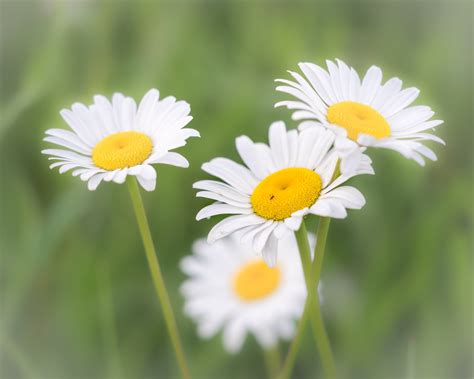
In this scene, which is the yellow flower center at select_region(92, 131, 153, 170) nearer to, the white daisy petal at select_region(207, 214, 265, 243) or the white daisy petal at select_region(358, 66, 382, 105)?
the white daisy petal at select_region(207, 214, 265, 243)

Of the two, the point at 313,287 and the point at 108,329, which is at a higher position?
the point at 108,329

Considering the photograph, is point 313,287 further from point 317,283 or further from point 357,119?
point 357,119

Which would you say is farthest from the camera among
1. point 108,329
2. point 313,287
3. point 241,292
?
point 241,292

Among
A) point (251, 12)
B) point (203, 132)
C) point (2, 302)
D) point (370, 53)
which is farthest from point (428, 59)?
point (2, 302)

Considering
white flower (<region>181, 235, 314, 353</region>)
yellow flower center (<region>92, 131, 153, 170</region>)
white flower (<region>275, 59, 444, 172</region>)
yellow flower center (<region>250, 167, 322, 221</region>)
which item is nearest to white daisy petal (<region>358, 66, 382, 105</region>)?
white flower (<region>275, 59, 444, 172</region>)

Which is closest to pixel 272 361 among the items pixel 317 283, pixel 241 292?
pixel 241 292

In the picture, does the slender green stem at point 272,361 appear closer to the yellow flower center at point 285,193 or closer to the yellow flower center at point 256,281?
the yellow flower center at point 256,281

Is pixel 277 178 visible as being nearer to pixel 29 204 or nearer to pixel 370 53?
pixel 29 204
